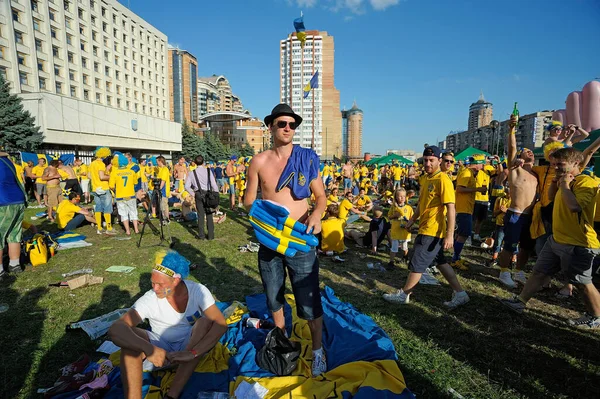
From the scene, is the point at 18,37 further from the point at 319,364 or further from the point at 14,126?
the point at 319,364

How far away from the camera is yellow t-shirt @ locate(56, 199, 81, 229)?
322 inches

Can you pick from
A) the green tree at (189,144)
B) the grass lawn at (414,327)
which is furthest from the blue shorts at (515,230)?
the green tree at (189,144)

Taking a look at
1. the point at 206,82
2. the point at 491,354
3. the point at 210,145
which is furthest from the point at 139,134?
the point at 206,82

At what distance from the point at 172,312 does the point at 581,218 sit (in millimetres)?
4387

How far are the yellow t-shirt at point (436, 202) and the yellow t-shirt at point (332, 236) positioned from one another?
8.61 feet

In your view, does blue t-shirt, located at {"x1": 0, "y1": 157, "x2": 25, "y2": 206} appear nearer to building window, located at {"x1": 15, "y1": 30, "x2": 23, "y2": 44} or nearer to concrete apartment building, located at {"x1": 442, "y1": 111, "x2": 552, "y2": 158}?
building window, located at {"x1": 15, "y1": 30, "x2": 23, "y2": 44}

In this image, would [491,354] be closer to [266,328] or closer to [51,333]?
[266,328]

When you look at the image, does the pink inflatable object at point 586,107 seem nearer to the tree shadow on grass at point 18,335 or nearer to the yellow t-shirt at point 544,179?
the yellow t-shirt at point 544,179

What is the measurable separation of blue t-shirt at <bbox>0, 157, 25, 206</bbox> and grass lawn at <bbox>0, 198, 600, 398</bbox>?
4.30ft

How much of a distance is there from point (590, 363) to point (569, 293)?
6.27 feet

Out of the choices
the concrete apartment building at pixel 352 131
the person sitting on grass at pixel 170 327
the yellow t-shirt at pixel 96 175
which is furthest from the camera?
the concrete apartment building at pixel 352 131

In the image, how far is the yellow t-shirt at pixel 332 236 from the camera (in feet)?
21.5

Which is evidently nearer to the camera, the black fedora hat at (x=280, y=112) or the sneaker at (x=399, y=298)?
the black fedora hat at (x=280, y=112)

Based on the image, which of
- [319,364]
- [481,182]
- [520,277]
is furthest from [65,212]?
[481,182]
